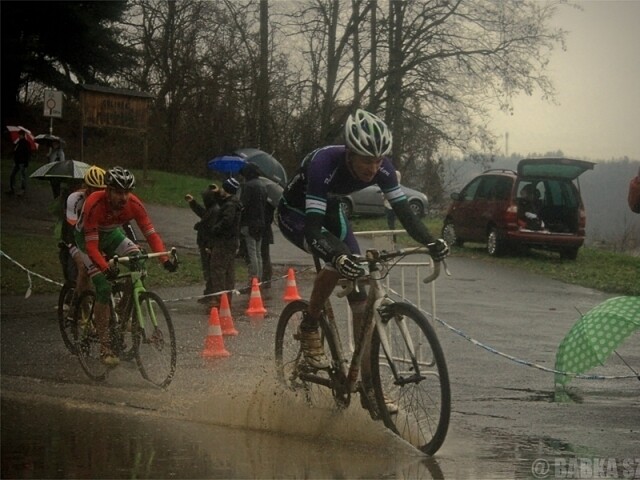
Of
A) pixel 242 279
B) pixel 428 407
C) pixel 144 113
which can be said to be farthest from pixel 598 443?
pixel 144 113

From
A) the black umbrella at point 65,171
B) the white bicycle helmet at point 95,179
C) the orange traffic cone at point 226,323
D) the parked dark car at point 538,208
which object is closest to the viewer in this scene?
the white bicycle helmet at point 95,179

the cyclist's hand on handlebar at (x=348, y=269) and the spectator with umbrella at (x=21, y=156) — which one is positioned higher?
the spectator with umbrella at (x=21, y=156)

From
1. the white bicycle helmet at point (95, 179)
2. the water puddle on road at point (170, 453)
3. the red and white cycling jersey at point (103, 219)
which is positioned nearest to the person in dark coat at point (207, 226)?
the white bicycle helmet at point (95, 179)

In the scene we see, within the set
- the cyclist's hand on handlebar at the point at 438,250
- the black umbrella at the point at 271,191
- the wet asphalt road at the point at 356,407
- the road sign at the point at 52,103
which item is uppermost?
the road sign at the point at 52,103

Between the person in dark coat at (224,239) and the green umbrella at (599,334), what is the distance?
10195 mm

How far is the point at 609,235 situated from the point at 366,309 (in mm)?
37569

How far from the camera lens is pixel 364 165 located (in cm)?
745

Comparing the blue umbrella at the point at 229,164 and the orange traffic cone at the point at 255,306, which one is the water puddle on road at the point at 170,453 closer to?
the orange traffic cone at the point at 255,306

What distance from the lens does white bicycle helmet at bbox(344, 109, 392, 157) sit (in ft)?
23.9

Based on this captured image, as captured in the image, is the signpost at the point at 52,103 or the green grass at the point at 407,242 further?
the signpost at the point at 52,103

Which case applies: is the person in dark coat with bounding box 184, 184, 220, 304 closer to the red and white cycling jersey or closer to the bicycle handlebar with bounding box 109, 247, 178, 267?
the red and white cycling jersey

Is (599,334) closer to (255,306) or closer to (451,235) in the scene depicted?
(255,306)

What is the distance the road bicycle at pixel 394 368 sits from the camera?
6.84m

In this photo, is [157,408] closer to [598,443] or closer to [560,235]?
[598,443]
